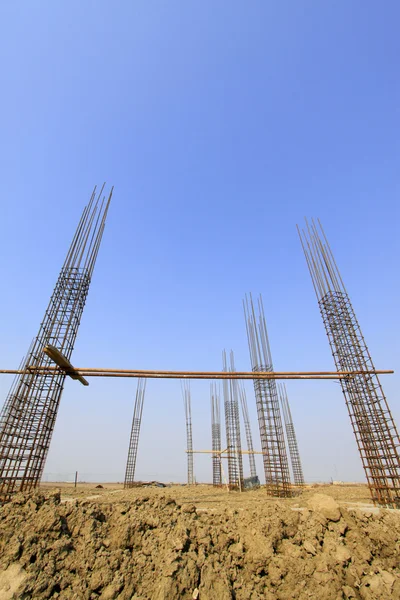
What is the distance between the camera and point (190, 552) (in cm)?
466

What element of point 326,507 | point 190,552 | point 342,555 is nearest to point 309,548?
point 342,555

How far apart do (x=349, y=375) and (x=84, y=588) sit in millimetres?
11255

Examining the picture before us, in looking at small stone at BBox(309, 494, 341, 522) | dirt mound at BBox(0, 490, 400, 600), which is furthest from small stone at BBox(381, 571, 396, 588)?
small stone at BBox(309, 494, 341, 522)

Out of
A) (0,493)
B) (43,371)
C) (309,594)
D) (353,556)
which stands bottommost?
(309,594)

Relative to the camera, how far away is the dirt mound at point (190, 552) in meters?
4.15

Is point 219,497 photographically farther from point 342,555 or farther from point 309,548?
point 342,555

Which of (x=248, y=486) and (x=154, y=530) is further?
(x=248, y=486)

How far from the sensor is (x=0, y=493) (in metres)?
7.92

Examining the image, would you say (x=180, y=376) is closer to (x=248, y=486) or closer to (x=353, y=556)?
(x=353, y=556)

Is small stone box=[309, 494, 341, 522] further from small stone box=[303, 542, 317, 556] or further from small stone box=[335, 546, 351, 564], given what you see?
small stone box=[303, 542, 317, 556]

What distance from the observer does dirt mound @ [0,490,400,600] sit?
4.15 m

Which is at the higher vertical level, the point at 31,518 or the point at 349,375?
the point at 349,375

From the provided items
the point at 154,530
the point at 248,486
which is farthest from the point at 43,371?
the point at 248,486

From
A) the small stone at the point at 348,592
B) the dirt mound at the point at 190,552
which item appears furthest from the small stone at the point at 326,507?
the small stone at the point at 348,592
